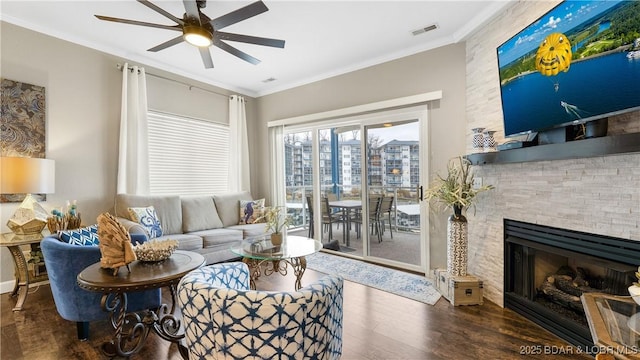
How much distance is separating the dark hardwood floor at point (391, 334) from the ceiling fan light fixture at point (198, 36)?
253 cm

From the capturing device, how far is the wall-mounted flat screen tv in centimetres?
154

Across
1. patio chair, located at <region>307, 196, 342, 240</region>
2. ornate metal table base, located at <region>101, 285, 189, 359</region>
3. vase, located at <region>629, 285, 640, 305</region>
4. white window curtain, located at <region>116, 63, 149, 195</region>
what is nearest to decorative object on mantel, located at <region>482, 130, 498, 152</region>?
vase, located at <region>629, 285, 640, 305</region>

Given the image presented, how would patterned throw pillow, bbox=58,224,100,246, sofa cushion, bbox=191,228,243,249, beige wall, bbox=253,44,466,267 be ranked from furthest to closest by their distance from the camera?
1. sofa cushion, bbox=191,228,243,249
2. beige wall, bbox=253,44,466,267
3. patterned throw pillow, bbox=58,224,100,246

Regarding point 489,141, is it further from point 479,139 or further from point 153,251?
point 153,251

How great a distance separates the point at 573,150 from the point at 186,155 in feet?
15.4

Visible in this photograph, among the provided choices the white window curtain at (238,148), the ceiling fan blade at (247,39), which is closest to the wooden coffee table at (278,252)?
the ceiling fan blade at (247,39)

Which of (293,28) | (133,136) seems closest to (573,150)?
(293,28)

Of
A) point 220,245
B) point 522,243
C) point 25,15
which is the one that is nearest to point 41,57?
point 25,15

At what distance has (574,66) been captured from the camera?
1.79 m

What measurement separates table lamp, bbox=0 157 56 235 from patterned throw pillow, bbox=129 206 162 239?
0.78m

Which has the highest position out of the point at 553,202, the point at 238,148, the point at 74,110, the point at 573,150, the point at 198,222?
the point at 74,110

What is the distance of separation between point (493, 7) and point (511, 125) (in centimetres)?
119

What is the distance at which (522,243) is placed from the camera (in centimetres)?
242

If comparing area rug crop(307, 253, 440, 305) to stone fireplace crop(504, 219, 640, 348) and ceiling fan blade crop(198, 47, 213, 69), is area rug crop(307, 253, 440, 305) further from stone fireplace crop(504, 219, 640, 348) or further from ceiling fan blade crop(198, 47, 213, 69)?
ceiling fan blade crop(198, 47, 213, 69)
